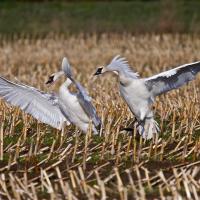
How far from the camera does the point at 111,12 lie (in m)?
30.0

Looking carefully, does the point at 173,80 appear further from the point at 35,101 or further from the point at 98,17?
the point at 98,17

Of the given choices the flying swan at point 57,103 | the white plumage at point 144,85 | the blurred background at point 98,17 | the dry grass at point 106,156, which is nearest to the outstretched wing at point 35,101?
the flying swan at point 57,103

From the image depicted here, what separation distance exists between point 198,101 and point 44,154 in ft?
10.6

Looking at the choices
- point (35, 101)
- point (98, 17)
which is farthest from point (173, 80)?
point (98, 17)

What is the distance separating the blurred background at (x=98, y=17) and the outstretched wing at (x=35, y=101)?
15211 mm

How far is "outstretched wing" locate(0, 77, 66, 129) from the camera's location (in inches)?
365

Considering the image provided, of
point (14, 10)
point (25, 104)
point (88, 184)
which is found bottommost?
point (88, 184)

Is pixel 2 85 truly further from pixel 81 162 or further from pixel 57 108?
pixel 81 162

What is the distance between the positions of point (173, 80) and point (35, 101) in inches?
62.0

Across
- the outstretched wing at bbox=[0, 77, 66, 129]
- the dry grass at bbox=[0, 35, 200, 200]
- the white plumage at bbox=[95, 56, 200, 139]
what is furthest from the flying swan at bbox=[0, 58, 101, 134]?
the white plumage at bbox=[95, 56, 200, 139]

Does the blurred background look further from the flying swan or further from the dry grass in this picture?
the flying swan

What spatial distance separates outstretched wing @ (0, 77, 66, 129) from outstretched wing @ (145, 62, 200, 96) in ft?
3.61

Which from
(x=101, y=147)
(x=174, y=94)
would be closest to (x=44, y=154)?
(x=101, y=147)

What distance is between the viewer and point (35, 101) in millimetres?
9531
